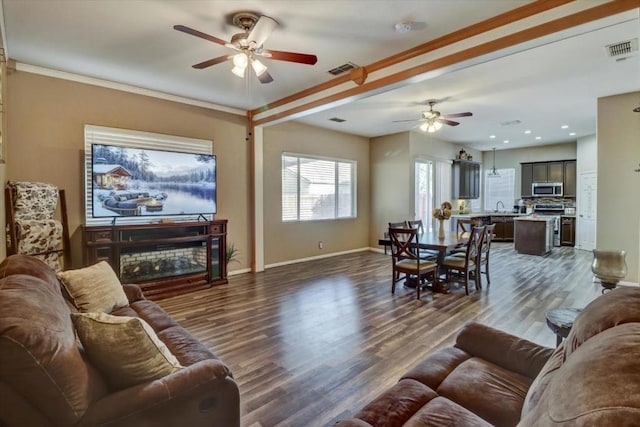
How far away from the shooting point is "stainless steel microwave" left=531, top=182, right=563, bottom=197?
30.9 feet

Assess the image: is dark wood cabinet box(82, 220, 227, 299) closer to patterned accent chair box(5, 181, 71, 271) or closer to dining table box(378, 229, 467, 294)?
patterned accent chair box(5, 181, 71, 271)

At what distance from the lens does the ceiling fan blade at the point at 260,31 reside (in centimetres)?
259

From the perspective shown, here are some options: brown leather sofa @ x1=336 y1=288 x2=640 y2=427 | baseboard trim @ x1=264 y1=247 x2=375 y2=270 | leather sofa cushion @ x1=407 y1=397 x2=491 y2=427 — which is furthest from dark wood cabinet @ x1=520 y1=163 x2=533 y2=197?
leather sofa cushion @ x1=407 y1=397 x2=491 y2=427

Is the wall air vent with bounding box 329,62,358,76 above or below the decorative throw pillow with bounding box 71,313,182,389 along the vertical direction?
above

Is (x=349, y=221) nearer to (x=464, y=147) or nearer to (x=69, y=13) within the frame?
(x=464, y=147)

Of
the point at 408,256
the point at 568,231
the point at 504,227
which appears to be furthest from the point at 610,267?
the point at 504,227

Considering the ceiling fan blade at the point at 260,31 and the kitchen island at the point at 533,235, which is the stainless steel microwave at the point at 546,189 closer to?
the kitchen island at the point at 533,235

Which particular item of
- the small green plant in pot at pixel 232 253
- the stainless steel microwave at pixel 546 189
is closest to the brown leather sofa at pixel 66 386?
the small green plant in pot at pixel 232 253

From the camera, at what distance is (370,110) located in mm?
5723

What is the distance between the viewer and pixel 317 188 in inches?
283

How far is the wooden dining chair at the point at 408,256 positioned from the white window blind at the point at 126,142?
11.0 ft

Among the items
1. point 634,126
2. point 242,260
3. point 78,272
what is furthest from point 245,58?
point 634,126

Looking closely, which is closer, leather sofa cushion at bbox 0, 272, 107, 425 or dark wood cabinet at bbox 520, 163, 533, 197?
leather sofa cushion at bbox 0, 272, 107, 425

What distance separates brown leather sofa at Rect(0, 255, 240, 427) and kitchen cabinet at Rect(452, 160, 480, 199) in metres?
9.10
